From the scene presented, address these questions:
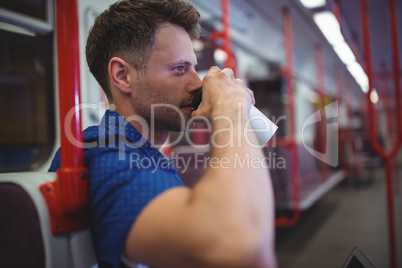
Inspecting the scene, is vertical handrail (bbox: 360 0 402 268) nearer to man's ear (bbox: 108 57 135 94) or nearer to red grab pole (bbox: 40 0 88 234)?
man's ear (bbox: 108 57 135 94)

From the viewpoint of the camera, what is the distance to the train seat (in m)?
0.71

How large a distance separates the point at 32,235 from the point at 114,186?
0.78 feet

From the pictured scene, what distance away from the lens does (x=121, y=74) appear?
0.96 m

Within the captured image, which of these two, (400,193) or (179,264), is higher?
(179,264)

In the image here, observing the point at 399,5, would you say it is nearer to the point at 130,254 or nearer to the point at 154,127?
the point at 154,127

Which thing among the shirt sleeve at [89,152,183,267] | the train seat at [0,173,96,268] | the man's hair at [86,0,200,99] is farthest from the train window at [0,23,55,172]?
the shirt sleeve at [89,152,183,267]

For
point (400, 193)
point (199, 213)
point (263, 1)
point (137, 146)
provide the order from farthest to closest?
point (400, 193)
point (263, 1)
point (137, 146)
point (199, 213)

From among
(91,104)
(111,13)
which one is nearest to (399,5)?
(91,104)

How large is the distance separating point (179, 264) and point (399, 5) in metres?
5.73

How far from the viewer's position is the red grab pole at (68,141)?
0.71 m

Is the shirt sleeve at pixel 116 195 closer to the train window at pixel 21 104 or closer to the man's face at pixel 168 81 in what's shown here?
the man's face at pixel 168 81

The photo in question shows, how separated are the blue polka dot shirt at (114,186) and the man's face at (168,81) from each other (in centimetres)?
17

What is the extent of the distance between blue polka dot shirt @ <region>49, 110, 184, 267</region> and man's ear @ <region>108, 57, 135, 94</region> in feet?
0.56

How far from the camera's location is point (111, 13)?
972 millimetres
